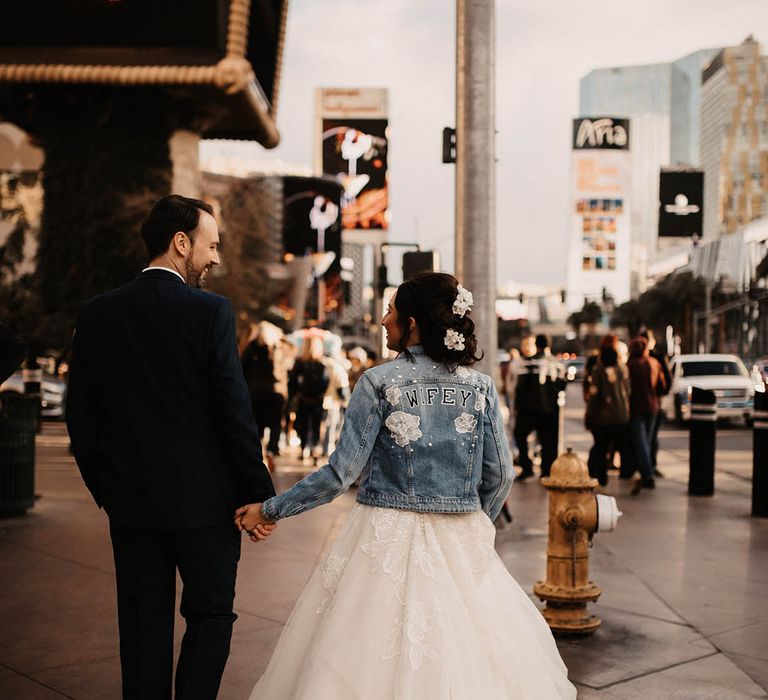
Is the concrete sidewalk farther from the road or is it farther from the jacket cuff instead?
the road

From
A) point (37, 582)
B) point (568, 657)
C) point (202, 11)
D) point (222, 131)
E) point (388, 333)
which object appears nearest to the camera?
point (388, 333)

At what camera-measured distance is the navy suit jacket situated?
11.6 feet

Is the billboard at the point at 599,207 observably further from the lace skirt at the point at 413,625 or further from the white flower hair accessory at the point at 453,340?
the lace skirt at the point at 413,625

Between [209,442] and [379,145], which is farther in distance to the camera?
[379,145]

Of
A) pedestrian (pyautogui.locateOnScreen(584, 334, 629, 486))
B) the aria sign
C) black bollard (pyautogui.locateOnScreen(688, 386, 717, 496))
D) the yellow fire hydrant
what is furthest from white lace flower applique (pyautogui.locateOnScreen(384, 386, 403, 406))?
the aria sign

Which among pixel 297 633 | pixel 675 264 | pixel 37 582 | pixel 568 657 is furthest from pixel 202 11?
pixel 675 264

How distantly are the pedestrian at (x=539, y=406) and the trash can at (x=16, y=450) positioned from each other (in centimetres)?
599

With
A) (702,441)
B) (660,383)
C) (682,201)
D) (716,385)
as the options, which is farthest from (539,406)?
(682,201)

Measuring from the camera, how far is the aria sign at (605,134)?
107 ft

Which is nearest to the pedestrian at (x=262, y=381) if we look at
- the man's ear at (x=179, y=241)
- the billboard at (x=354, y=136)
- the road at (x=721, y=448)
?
the road at (x=721, y=448)

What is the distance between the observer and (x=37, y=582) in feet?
22.8

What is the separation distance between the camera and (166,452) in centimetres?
354

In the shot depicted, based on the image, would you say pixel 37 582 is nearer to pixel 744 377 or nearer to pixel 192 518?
pixel 192 518

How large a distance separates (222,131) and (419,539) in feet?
63.7
